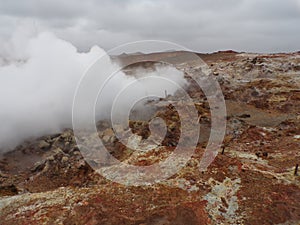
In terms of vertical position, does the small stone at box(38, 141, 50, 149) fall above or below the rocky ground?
above

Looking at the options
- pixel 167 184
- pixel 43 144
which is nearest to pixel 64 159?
pixel 43 144

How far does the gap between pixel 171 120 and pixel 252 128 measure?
253 inches

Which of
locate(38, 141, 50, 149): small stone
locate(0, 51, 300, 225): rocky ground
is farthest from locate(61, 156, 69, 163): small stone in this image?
locate(38, 141, 50, 149): small stone

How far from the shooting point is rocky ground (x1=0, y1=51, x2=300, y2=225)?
14219mm

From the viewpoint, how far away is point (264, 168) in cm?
1842

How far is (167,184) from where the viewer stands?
53.2 feet

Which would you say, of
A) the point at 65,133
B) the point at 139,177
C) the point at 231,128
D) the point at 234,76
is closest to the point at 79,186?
the point at 139,177

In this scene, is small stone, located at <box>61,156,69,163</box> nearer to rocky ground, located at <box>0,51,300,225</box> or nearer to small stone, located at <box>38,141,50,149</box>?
rocky ground, located at <box>0,51,300,225</box>

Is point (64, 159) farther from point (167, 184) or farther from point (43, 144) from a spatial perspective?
point (167, 184)

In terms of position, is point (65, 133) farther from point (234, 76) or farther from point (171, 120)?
point (234, 76)

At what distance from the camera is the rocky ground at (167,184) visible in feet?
46.6

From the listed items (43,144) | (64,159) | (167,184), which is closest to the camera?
(167,184)

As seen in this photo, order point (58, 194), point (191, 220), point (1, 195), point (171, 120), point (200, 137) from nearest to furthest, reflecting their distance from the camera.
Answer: point (191, 220) → point (58, 194) → point (1, 195) → point (200, 137) → point (171, 120)

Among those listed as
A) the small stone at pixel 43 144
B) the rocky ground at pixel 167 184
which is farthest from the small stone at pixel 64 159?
the small stone at pixel 43 144
